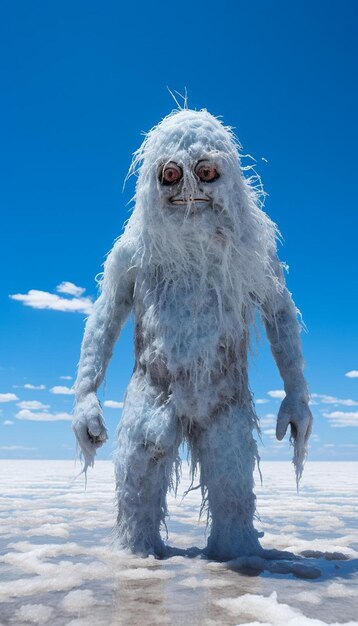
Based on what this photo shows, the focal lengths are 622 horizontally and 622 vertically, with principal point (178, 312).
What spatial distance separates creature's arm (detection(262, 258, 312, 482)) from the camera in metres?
3.08

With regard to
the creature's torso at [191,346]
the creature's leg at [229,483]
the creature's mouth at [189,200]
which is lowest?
the creature's leg at [229,483]

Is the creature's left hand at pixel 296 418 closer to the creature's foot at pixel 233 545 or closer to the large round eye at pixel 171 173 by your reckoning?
the creature's foot at pixel 233 545

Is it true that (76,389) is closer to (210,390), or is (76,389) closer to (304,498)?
(210,390)

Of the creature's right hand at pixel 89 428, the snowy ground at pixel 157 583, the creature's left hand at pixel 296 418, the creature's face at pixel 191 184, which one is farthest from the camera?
the creature's left hand at pixel 296 418

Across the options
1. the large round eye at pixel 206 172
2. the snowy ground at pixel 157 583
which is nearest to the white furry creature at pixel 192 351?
the large round eye at pixel 206 172

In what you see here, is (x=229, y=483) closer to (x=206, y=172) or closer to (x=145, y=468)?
(x=145, y=468)

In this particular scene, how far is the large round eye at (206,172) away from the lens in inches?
112

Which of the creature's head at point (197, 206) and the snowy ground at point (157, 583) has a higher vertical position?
the creature's head at point (197, 206)

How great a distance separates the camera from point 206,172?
2.86 m

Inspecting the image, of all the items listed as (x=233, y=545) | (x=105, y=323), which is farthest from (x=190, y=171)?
(x=233, y=545)

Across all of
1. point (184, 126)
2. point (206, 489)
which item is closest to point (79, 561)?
point (206, 489)

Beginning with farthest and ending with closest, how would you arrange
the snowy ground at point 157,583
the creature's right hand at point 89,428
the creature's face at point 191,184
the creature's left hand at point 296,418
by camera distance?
the creature's left hand at point 296,418 → the creature's right hand at point 89,428 → the creature's face at point 191,184 → the snowy ground at point 157,583

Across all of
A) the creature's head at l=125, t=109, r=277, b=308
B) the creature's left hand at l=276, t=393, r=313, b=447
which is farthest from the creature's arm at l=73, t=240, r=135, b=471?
the creature's left hand at l=276, t=393, r=313, b=447

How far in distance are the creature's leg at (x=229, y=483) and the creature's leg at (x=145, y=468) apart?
181 millimetres
